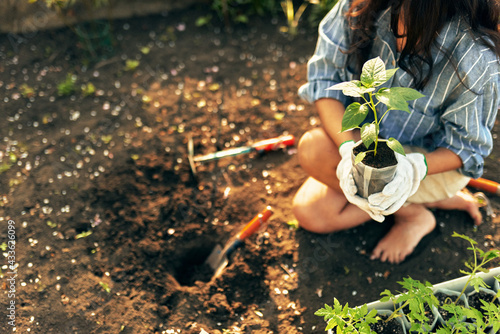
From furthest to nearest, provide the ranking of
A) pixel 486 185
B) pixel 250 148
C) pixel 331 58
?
1. pixel 250 148
2. pixel 486 185
3. pixel 331 58

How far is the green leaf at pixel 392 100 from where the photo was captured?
954mm

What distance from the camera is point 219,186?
6.37ft

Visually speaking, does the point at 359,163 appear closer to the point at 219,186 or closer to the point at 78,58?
the point at 219,186

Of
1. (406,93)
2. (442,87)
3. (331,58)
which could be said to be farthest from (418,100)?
(406,93)

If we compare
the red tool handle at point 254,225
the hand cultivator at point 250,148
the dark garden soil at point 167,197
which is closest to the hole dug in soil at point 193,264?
the dark garden soil at point 167,197

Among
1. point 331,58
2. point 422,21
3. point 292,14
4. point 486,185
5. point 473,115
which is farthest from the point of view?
point 292,14

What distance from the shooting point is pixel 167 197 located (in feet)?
6.18

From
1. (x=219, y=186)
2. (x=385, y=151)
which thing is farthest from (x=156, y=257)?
(x=385, y=151)

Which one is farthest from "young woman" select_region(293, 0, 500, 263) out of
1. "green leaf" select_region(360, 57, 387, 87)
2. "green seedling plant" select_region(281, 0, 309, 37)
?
"green seedling plant" select_region(281, 0, 309, 37)

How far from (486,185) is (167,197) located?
1.37 meters

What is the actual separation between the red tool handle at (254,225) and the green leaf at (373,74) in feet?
2.77

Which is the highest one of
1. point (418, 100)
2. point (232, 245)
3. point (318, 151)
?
point (418, 100)

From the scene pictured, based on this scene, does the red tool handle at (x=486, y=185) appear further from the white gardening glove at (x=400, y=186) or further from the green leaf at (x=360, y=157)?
the green leaf at (x=360, y=157)

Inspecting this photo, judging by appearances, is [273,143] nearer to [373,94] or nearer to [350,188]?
[350,188]
